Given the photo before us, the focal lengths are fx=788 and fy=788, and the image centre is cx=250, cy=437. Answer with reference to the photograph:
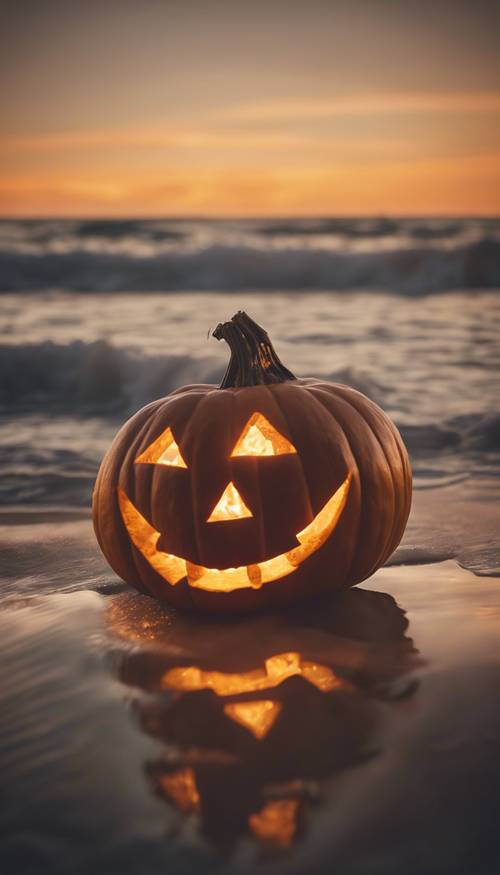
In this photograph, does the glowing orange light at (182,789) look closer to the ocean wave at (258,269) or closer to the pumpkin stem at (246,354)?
the pumpkin stem at (246,354)

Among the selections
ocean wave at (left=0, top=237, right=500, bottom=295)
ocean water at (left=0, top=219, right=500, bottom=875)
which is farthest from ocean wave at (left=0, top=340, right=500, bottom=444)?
ocean wave at (left=0, top=237, right=500, bottom=295)

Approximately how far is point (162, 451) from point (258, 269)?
62.4 ft

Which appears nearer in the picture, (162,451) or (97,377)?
(162,451)

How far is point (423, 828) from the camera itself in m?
1.44

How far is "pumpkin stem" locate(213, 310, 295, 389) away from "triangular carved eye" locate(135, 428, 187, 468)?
0.90 ft

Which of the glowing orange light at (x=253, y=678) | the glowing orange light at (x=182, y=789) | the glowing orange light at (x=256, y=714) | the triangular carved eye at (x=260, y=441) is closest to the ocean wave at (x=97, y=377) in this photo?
the triangular carved eye at (x=260, y=441)

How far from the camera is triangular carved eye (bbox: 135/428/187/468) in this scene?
2.29 m

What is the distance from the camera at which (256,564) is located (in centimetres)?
224

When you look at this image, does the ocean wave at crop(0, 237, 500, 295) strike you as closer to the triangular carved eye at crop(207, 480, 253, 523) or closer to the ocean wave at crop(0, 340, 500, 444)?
the ocean wave at crop(0, 340, 500, 444)

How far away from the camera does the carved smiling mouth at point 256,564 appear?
2.25m

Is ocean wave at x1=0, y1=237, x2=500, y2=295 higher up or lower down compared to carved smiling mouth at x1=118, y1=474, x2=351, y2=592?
higher up

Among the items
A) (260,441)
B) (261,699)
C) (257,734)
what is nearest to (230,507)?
(260,441)

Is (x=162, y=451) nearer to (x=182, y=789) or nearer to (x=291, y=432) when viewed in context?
(x=291, y=432)

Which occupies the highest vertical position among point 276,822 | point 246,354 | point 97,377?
point 246,354
